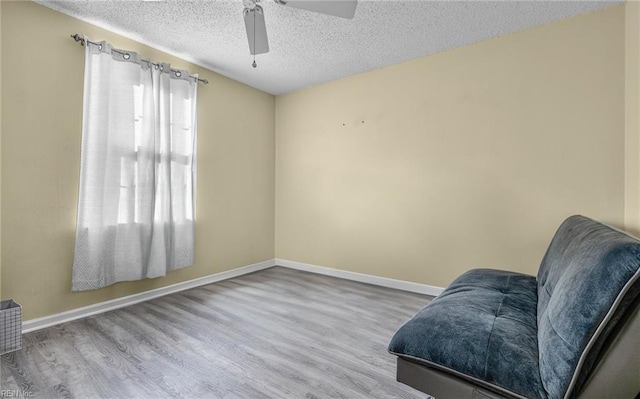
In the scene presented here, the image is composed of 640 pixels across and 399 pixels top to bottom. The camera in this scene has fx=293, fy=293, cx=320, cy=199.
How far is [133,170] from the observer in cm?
273

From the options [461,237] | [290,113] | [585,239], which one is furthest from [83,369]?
[290,113]

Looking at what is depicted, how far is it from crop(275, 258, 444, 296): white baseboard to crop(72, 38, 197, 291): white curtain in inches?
59.3

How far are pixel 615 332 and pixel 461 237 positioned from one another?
213 centimetres

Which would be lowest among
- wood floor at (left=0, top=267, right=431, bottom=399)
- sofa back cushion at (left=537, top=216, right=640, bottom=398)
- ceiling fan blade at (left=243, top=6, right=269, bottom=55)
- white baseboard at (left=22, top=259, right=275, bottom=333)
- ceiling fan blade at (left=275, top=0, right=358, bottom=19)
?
wood floor at (left=0, top=267, right=431, bottom=399)

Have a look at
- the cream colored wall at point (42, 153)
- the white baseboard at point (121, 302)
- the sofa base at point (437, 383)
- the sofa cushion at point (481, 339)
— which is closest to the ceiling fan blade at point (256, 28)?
the cream colored wall at point (42, 153)

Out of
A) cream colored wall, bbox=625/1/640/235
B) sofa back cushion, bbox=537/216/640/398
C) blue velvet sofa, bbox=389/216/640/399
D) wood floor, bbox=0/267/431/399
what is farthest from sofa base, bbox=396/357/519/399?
cream colored wall, bbox=625/1/640/235

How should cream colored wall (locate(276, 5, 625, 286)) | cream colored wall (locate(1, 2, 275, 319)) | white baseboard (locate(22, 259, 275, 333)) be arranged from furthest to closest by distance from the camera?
cream colored wall (locate(276, 5, 625, 286)) → white baseboard (locate(22, 259, 275, 333)) → cream colored wall (locate(1, 2, 275, 319))

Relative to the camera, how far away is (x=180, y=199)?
3.13 meters

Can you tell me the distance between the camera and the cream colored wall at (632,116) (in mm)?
1991

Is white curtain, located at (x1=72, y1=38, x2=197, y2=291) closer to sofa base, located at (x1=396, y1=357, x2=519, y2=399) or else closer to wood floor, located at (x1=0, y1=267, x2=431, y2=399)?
wood floor, located at (x1=0, y1=267, x2=431, y2=399)

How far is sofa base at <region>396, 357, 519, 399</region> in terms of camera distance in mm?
1087

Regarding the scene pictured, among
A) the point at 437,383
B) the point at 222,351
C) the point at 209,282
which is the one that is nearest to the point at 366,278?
the point at 209,282

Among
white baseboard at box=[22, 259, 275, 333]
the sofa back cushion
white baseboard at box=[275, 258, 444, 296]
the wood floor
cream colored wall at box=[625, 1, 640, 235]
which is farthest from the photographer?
white baseboard at box=[275, 258, 444, 296]

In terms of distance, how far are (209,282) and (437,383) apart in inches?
116
